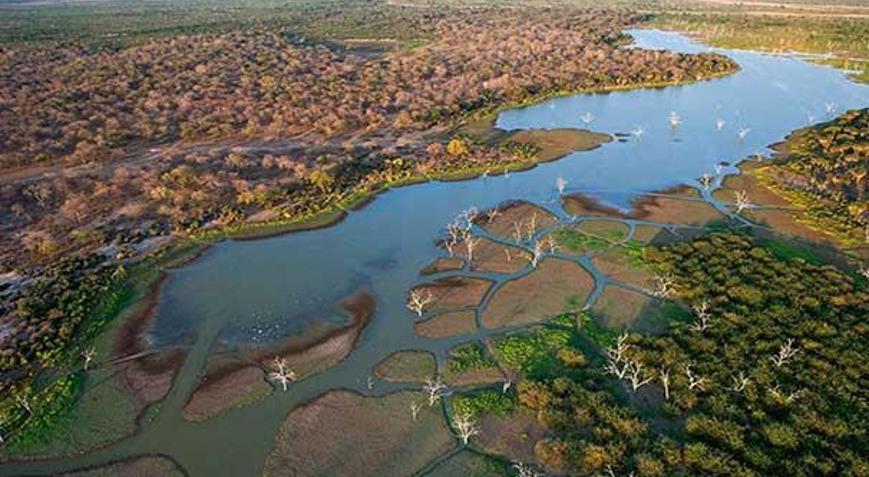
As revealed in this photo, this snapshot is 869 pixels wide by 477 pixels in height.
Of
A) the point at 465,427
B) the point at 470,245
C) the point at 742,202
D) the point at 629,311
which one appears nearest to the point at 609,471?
the point at 465,427

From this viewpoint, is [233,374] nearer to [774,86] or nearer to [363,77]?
[363,77]

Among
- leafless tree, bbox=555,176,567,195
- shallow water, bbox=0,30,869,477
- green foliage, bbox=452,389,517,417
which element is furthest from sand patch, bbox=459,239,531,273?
green foliage, bbox=452,389,517,417

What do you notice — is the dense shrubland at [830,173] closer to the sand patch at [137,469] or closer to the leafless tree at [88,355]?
the sand patch at [137,469]

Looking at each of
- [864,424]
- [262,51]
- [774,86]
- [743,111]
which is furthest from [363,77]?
[864,424]

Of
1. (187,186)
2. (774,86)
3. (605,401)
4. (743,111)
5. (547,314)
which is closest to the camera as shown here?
(605,401)

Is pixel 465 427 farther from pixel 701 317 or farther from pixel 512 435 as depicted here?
pixel 701 317

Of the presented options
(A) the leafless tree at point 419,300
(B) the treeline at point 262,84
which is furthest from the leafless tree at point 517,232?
(B) the treeline at point 262,84

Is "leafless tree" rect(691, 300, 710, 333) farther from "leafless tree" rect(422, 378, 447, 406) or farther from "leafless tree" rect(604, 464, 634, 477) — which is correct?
"leafless tree" rect(422, 378, 447, 406)
